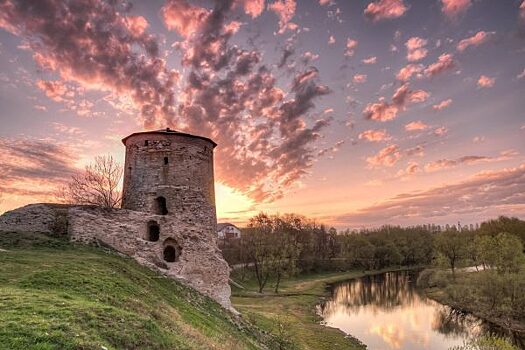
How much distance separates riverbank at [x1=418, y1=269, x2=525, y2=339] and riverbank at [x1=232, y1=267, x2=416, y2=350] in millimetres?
13430

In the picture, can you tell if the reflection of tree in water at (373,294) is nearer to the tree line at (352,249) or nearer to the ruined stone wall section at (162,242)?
the tree line at (352,249)

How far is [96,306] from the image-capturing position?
33.1 ft

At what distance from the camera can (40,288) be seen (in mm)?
10938

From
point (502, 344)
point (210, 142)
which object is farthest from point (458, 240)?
point (210, 142)

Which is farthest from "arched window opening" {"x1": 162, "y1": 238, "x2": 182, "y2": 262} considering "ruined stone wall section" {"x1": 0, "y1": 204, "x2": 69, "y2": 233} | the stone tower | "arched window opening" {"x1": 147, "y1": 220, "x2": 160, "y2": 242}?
"ruined stone wall section" {"x1": 0, "y1": 204, "x2": 69, "y2": 233}

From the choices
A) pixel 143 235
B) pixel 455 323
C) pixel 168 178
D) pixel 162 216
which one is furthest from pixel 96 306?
pixel 455 323

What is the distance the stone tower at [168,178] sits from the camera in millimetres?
22938

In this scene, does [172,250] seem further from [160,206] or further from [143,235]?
[143,235]

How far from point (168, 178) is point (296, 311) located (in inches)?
904

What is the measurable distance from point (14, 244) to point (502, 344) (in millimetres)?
22391

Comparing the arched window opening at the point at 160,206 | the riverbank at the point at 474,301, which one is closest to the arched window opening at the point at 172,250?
the arched window opening at the point at 160,206

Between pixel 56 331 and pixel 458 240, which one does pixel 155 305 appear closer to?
pixel 56 331

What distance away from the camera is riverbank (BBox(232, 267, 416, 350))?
2729 centimetres

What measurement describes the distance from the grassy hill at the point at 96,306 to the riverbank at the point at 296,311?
218 inches
